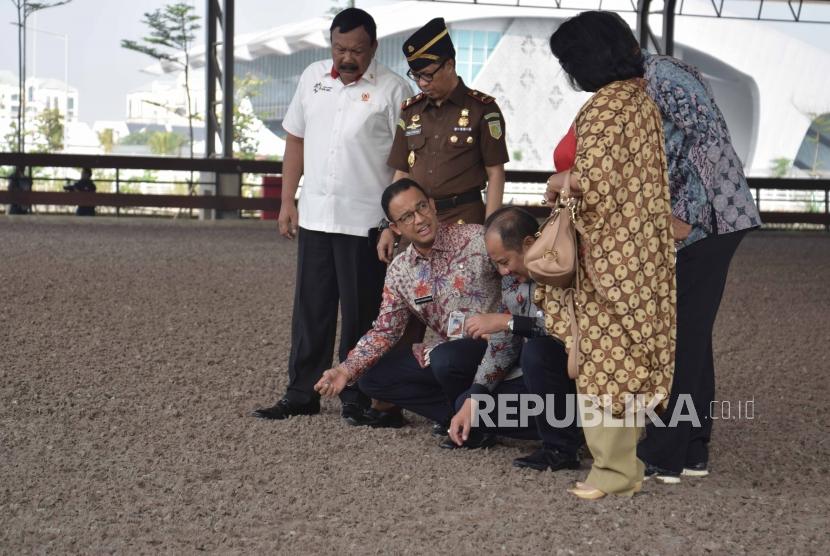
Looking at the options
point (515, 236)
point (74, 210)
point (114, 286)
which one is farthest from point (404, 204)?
point (74, 210)

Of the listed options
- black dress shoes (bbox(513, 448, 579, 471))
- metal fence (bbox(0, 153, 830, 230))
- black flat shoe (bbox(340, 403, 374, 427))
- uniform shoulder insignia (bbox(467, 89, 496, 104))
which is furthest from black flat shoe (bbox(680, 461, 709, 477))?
metal fence (bbox(0, 153, 830, 230))

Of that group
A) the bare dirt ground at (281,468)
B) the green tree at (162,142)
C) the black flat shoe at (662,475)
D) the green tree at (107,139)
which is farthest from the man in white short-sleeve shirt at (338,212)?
the green tree at (162,142)

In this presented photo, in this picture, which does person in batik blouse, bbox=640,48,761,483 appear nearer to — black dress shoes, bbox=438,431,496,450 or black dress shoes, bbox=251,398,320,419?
black dress shoes, bbox=438,431,496,450

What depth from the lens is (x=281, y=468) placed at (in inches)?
142

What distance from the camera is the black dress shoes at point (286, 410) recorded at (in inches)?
173

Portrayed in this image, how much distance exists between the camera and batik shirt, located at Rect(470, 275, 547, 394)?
374 centimetres

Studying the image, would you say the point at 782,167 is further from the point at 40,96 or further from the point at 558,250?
the point at 558,250

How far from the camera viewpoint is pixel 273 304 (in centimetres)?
788

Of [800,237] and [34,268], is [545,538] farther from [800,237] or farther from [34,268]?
[800,237]

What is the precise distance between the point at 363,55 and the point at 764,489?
2.01 m

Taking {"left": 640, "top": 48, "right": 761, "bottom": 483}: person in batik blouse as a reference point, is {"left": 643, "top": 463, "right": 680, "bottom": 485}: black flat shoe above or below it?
below

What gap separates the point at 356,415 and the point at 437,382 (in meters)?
0.40

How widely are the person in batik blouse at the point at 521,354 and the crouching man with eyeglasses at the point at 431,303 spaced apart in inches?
3.8

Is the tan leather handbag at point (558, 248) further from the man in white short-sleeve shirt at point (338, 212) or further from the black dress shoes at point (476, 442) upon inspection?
the man in white short-sleeve shirt at point (338, 212)
